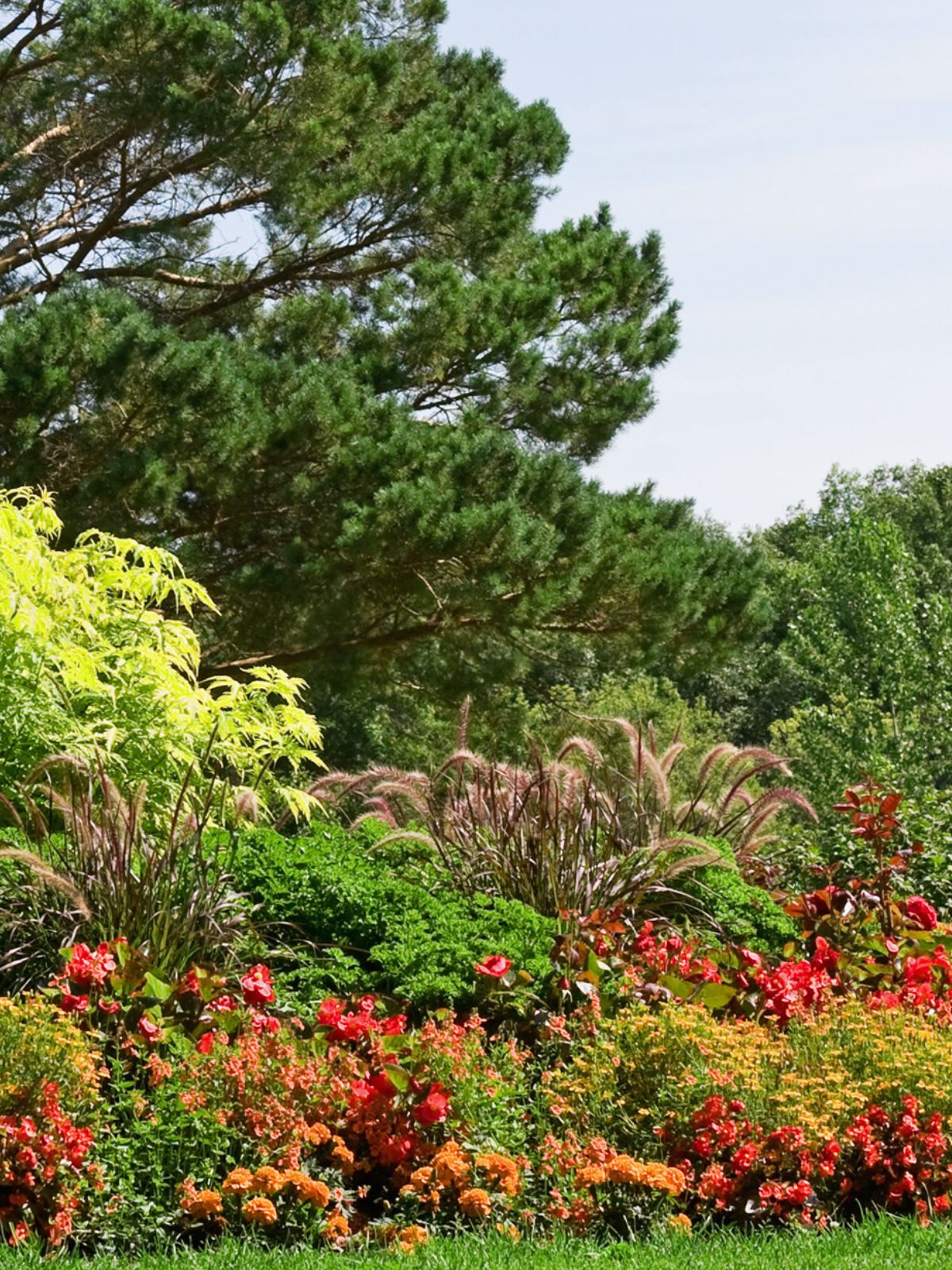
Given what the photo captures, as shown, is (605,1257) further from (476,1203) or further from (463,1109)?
(463,1109)

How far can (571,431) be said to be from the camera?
49.2 ft

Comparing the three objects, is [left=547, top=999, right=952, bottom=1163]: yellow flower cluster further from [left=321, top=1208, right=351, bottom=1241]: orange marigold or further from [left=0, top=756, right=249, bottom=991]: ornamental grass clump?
[left=0, top=756, right=249, bottom=991]: ornamental grass clump

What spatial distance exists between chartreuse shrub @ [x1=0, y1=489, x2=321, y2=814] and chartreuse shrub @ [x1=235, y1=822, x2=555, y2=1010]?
1.85 ft

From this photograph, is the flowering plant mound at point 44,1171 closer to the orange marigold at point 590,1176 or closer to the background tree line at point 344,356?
the orange marigold at point 590,1176

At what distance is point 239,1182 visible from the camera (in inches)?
152

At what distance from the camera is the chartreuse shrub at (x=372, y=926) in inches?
195

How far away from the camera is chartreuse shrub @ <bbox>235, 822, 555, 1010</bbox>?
4.95 m

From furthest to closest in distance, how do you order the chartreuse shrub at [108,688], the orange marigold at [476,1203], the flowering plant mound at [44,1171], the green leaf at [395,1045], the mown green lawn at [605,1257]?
the chartreuse shrub at [108,688]
the green leaf at [395,1045]
the orange marigold at [476,1203]
the flowering plant mound at [44,1171]
the mown green lawn at [605,1257]

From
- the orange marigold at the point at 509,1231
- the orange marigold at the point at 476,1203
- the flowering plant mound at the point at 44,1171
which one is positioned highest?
the orange marigold at the point at 476,1203

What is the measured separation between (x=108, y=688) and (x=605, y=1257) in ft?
12.3

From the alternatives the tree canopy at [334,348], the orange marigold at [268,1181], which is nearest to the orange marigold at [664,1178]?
the orange marigold at [268,1181]

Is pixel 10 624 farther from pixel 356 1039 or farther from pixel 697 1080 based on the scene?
pixel 697 1080

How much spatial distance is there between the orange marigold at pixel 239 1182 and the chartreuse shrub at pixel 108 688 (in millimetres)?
2091

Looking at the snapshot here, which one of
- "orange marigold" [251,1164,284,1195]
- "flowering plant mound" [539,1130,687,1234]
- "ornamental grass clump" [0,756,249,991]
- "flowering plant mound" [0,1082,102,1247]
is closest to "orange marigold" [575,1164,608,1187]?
"flowering plant mound" [539,1130,687,1234]
